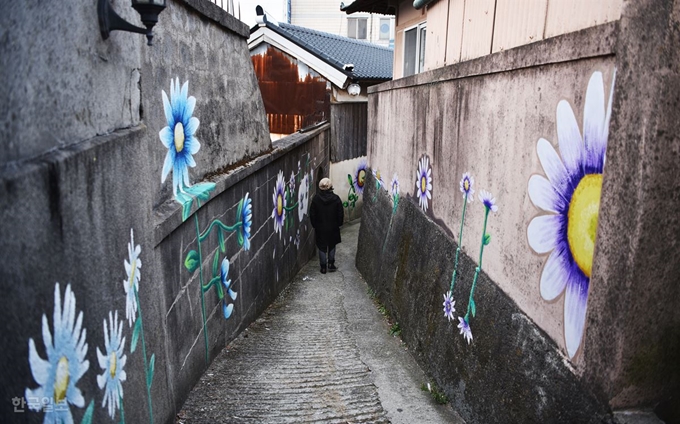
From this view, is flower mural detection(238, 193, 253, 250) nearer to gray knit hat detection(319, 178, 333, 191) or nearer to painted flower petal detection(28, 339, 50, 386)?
gray knit hat detection(319, 178, 333, 191)

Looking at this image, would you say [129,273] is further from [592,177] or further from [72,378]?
[592,177]

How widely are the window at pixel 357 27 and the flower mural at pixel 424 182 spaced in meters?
24.3

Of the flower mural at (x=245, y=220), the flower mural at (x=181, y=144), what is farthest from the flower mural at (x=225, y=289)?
the flower mural at (x=181, y=144)

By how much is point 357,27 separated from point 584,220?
2862 centimetres

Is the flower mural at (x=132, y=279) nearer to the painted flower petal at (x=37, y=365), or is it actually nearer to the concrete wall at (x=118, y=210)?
the concrete wall at (x=118, y=210)

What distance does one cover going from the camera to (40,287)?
232 centimetres

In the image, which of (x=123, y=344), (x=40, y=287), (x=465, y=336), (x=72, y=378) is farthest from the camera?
(x=465, y=336)

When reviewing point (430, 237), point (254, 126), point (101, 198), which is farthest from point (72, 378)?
point (254, 126)

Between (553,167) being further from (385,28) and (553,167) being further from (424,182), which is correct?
(385,28)

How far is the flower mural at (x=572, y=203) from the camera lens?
10.5 feet

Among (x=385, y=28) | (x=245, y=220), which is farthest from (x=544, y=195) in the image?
(x=385, y=28)

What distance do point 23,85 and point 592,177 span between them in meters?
3.00

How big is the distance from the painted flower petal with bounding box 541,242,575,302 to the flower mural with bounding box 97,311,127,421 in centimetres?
281

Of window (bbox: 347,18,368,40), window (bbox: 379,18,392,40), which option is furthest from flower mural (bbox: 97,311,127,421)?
window (bbox: 347,18,368,40)
